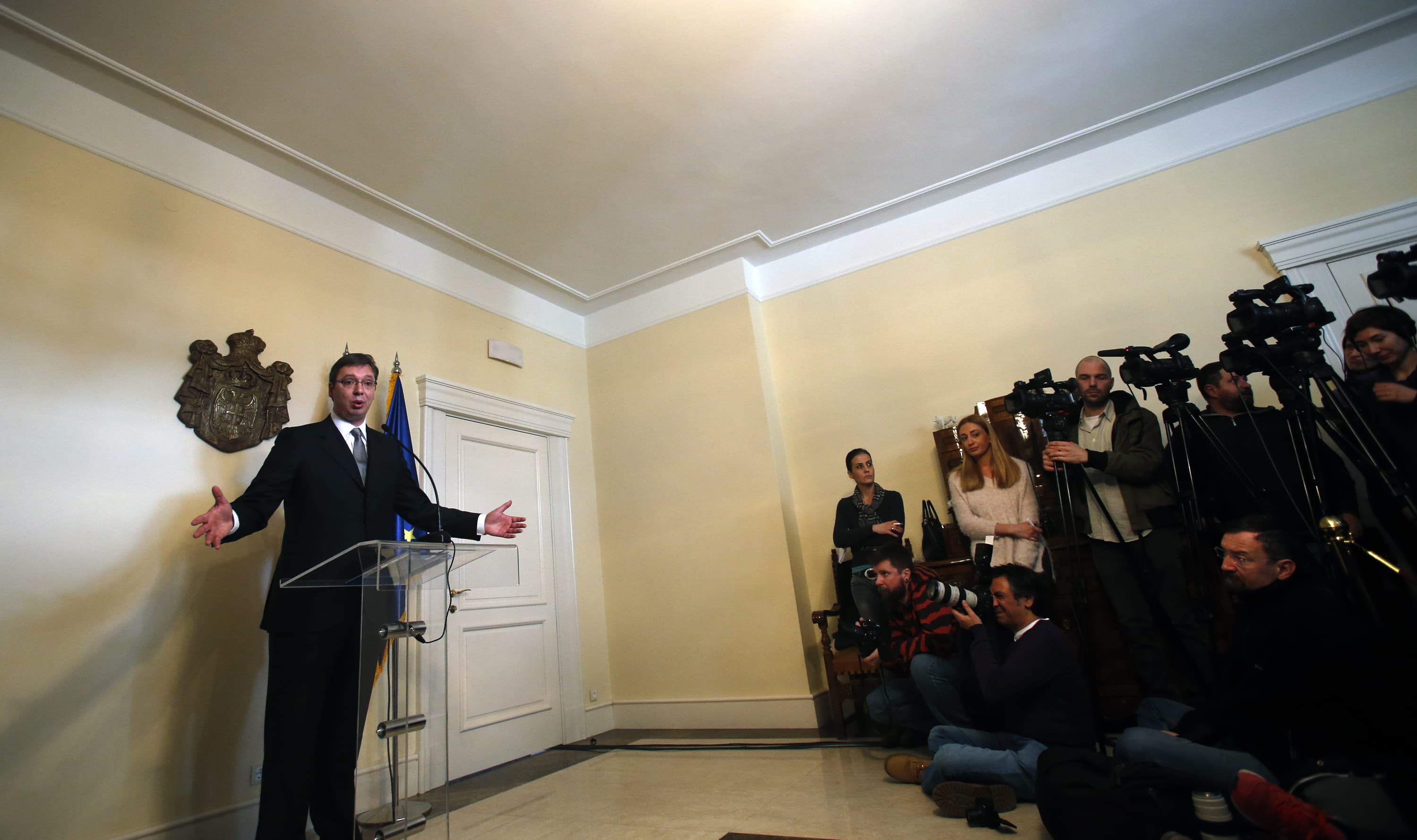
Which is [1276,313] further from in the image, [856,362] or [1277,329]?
[856,362]

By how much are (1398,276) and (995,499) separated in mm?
1719

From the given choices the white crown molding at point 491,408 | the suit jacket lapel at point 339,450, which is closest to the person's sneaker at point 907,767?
the suit jacket lapel at point 339,450

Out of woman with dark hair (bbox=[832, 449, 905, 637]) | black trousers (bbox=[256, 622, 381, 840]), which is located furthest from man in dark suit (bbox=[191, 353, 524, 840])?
woman with dark hair (bbox=[832, 449, 905, 637])

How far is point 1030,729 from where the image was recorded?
2273mm

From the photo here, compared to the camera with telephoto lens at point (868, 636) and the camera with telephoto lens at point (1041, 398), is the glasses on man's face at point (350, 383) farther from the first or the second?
the camera with telephoto lens at point (1041, 398)

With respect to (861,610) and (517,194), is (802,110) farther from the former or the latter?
(861,610)

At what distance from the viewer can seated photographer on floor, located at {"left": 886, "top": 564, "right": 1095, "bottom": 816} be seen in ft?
7.27

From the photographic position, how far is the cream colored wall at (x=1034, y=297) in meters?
3.72

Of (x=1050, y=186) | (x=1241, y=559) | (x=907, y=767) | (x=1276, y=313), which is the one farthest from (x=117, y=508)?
(x=1050, y=186)

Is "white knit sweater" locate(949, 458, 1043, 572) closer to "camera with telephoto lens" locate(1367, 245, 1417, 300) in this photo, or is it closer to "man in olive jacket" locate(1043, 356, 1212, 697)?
"man in olive jacket" locate(1043, 356, 1212, 697)

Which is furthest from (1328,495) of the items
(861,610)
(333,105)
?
(333,105)

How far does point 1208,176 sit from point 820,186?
2.25 m

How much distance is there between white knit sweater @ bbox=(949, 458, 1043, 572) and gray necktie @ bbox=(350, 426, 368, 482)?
283cm

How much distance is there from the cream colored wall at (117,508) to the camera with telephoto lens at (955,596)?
9.47ft
